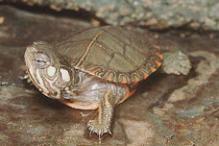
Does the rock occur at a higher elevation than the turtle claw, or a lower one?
higher

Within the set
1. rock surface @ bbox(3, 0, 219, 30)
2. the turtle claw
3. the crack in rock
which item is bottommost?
the turtle claw

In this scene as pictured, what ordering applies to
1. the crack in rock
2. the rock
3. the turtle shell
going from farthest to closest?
the rock
the crack in rock
the turtle shell

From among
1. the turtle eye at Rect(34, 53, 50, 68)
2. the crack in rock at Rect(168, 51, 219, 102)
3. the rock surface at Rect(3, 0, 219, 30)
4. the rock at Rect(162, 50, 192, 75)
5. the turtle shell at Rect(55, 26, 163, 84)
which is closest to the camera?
the turtle eye at Rect(34, 53, 50, 68)

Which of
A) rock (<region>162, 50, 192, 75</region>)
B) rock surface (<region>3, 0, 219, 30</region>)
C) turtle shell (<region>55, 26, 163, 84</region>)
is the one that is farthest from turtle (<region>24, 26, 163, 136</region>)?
Answer: rock surface (<region>3, 0, 219, 30</region>)

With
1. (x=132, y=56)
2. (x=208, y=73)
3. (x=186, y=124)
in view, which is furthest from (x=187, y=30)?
(x=186, y=124)

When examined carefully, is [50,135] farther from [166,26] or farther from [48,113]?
[166,26]

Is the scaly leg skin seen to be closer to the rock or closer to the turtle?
the turtle

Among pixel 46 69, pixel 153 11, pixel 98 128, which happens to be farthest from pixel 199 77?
pixel 46 69
